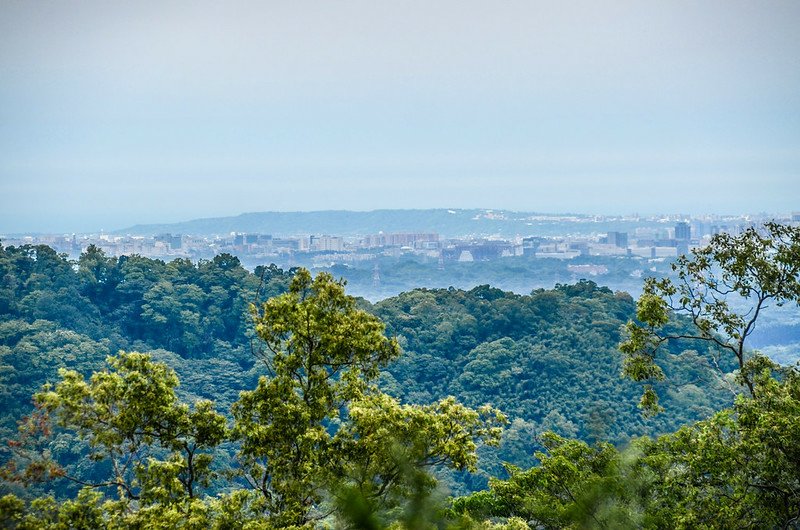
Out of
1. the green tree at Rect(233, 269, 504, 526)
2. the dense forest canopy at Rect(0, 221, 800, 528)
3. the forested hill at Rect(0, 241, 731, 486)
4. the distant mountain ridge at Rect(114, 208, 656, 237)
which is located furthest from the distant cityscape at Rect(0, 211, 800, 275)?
the green tree at Rect(233, 269, 504, 526)

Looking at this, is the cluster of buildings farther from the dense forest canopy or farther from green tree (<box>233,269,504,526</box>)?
green tree (<box>233,269,504,526</box>)

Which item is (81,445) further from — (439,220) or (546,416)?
(439,220)

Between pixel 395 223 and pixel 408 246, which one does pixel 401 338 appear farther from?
pixel 395 223

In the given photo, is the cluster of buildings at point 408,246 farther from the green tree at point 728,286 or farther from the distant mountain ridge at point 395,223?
the green tree at point 728,286

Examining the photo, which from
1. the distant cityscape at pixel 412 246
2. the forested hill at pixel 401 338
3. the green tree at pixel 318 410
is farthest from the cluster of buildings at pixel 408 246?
the green tree at pixel 318 410

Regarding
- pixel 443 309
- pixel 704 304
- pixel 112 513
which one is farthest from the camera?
pixel 443 309

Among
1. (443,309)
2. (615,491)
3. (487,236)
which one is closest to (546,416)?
(443,309)
